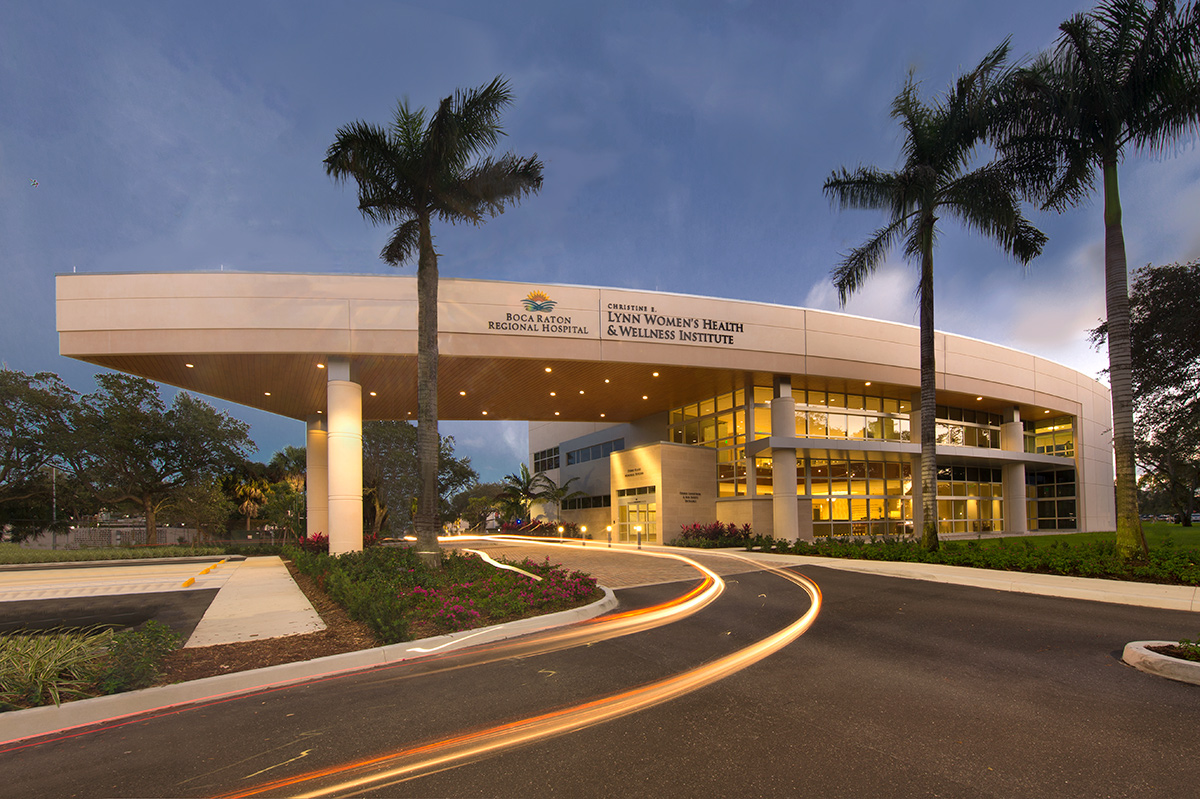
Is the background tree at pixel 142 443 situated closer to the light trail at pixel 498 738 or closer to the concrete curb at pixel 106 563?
the concrete curb at pixel 106 563

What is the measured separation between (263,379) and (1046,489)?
45.7 metres

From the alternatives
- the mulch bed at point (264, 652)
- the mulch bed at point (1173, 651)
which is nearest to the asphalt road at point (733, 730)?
the mulch bed at point (1173, 651)

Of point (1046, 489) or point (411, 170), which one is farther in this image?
point (1046, 489)

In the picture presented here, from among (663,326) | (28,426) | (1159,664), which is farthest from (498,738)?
(28,426)

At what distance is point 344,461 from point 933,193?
20.6 m

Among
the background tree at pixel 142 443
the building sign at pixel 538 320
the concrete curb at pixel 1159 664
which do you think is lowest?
the concrete curb at pixel 1159 664

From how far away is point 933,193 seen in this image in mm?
17812

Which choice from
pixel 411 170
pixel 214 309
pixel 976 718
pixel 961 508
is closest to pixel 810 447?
pixel 961 508

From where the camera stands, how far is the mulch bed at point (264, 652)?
6788mm

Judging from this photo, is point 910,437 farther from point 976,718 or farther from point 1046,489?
point 976,718

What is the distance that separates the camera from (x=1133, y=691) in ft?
18.8

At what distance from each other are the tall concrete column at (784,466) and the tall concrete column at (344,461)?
666 inches

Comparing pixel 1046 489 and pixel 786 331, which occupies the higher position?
pixel 786 331

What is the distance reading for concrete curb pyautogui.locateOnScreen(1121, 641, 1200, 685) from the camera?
5918mm
